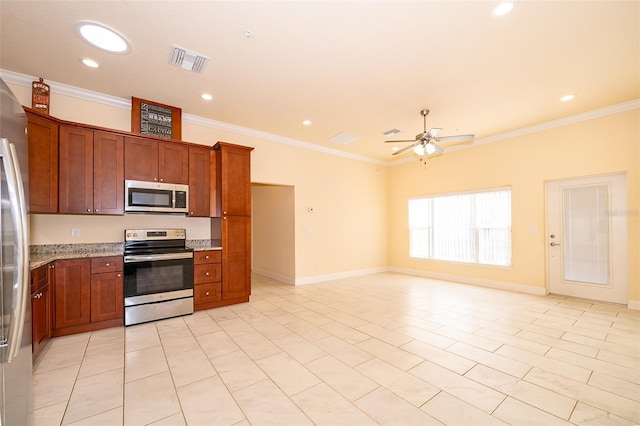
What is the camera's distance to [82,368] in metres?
2.50

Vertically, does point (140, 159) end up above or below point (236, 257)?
above

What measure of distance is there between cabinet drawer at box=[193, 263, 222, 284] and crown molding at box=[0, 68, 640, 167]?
2.44 metres

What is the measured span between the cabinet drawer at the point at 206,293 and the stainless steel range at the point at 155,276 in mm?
99

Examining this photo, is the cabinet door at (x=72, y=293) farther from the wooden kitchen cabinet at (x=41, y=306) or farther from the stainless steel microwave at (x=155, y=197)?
the stainless steel microwave at (x=155, y=197)

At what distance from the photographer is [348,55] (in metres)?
2.94

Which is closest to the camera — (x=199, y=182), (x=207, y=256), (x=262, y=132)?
(x=207, y=256)

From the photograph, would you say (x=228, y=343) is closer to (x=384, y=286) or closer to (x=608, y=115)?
(x=384, y=286)

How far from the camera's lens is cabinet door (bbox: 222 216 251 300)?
4.34 meters

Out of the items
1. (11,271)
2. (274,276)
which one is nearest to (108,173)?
(11,271)

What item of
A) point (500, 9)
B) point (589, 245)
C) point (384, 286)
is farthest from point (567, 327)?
point (500, 9)

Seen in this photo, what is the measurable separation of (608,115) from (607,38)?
96.3 inches

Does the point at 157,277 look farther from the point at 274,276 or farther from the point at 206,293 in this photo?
the point at 274,276

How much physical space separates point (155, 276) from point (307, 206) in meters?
3.28

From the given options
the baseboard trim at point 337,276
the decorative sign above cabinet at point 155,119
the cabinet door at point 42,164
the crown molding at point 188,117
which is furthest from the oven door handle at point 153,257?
the baseboard trim at point 337,276
